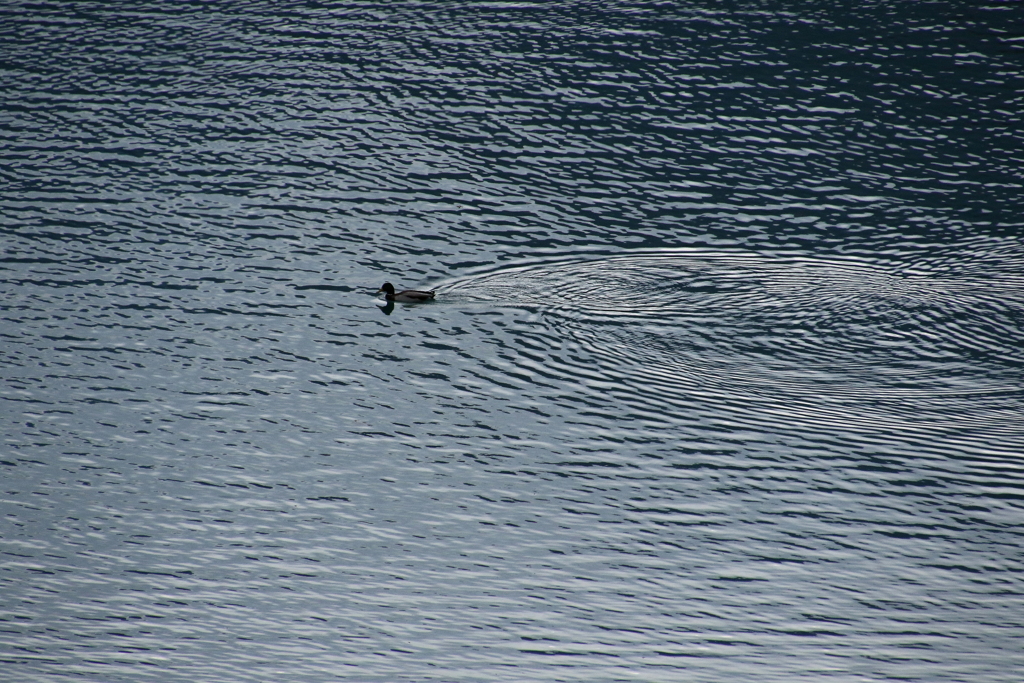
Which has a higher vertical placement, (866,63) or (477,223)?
(866,63)

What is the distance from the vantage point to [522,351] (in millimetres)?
37469

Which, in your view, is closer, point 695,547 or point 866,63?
Result: point 695,547

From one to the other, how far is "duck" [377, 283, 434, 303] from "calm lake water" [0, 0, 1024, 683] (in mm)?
856

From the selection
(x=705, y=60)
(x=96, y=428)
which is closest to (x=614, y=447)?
(x=96, y=428)

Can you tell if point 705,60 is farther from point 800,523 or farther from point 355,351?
point 800,523

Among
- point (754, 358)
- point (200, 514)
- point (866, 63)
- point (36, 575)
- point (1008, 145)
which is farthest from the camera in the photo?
point (866, 63)

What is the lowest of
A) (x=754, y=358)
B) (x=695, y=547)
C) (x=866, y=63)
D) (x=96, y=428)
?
(x=695, y=547)

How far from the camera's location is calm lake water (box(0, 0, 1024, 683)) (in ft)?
88.9

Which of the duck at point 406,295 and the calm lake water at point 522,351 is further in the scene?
the duck at point 406,295

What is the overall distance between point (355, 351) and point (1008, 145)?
2918 centimetres

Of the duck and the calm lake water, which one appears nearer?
the calm lake water

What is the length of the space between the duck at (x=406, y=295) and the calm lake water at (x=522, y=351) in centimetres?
86

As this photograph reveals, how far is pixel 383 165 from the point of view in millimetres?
52062

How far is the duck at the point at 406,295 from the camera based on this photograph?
40.1 metres
